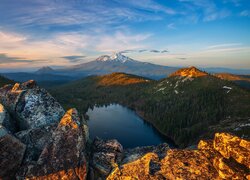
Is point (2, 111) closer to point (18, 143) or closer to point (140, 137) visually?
point (18, 143)

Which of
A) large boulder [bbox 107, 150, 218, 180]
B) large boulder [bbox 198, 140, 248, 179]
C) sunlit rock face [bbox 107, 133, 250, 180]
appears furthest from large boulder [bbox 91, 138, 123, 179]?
large boulder [bbox 198, 140, 248, 179]

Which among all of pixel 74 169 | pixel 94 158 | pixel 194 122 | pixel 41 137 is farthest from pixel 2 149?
pixel 194 122

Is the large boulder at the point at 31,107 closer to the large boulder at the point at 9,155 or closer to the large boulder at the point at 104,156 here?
the large boulder at the point at 9,155

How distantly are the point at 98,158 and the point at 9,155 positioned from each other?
751cm

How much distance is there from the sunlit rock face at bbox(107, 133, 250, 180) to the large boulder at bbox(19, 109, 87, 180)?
123 inches

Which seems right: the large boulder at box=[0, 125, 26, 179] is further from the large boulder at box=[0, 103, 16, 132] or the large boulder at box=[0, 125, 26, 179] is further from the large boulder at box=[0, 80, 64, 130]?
the large boulder at box=[0, 80, 64, 130]

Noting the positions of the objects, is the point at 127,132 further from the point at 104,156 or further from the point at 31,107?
the point at 104,156

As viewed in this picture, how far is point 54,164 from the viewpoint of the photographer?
17484 mm

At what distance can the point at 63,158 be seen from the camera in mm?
17844

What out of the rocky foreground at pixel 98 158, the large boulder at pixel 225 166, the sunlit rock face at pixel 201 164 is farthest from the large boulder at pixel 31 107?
the large boulder at pixel 225 166

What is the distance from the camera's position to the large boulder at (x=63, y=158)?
56.0ft

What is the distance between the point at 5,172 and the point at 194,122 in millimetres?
180194

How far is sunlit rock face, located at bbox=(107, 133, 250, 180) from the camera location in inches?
581

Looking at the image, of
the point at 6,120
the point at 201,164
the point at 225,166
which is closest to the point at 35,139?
the point at 6,120
